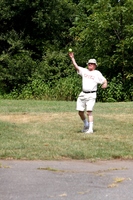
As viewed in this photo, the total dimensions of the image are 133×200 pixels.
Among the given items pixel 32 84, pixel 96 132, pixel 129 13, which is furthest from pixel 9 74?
pixel 96 132

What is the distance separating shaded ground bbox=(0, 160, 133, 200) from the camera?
4.59 m

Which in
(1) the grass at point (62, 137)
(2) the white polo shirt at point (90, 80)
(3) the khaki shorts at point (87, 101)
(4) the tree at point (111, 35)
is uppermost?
(4) the tree at point (111, 35)

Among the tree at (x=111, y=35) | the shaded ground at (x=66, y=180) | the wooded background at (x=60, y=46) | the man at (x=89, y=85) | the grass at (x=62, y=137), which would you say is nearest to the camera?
the shaded ground at (x=66, y=180)

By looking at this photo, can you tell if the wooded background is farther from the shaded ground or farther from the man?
the shaded ground

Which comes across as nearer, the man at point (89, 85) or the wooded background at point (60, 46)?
the man at point (89, 85)

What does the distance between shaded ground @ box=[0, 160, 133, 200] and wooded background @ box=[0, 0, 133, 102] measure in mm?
16738

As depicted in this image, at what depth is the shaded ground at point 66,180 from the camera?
459 centimetres

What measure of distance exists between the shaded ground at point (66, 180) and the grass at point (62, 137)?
0.45 meters

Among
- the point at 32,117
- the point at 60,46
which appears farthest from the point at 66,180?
the point at 60,46

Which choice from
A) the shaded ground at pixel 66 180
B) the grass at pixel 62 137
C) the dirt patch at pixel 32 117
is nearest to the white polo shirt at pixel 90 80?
the grass at pixel 62 137

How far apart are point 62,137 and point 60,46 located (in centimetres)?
2154

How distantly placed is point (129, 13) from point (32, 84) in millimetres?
7614

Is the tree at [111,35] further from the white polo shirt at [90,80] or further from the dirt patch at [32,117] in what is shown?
the white polo shirt at [90,80]

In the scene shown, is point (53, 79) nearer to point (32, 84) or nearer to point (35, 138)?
point (32, 84)
